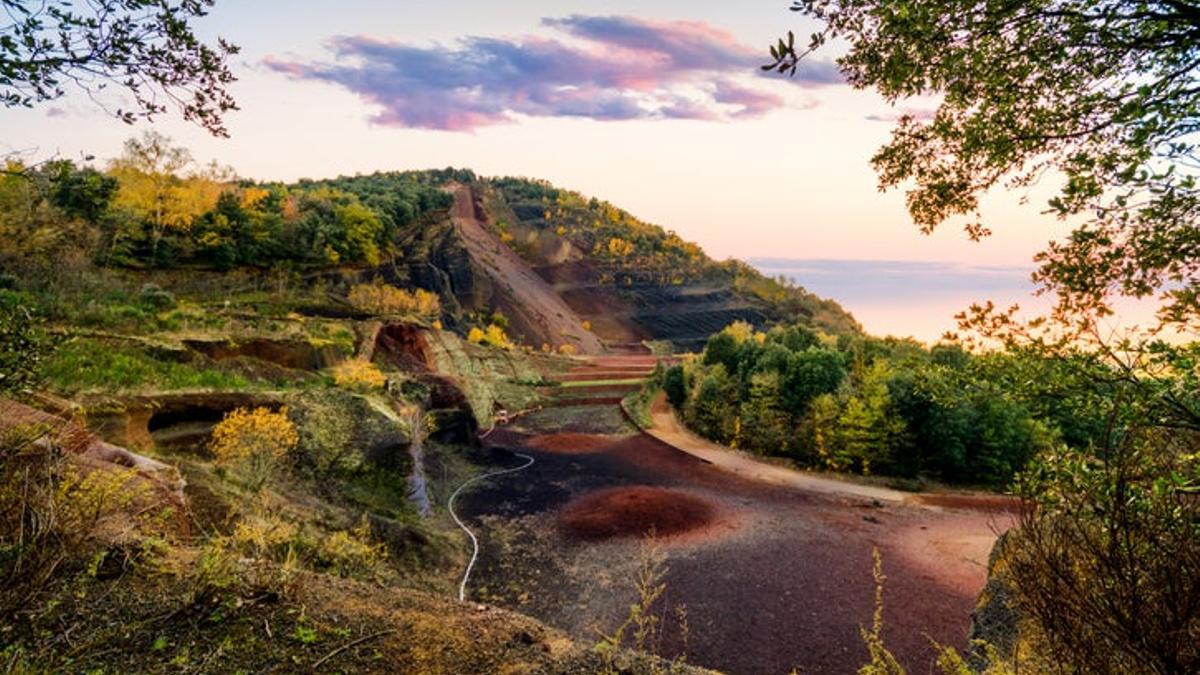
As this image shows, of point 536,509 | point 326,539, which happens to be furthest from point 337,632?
point 536,509

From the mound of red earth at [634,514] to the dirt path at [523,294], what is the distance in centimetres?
5525

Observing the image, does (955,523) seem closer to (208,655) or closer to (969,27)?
(969,27)

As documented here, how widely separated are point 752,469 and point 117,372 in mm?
29876

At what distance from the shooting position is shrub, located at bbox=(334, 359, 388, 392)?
26641 mm

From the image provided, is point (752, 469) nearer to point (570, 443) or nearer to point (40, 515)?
point (570, 443)

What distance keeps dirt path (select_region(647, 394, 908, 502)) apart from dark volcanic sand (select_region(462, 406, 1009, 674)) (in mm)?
1176

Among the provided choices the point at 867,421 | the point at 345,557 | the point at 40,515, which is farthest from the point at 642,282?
the point at 40,515

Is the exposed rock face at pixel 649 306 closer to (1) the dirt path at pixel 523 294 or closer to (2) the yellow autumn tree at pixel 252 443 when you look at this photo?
(1) the dirt path at pixel 523 294

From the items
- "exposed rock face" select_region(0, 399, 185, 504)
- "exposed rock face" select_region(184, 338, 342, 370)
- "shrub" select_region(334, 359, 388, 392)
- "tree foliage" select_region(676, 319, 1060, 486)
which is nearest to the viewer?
"exposed rock face" select_region(0, 399, 185, 504)

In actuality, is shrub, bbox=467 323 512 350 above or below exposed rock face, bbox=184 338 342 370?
below

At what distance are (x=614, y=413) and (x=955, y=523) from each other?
1130 inches

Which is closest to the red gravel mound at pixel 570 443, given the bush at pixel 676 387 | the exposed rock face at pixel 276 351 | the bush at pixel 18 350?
the bush at pixel 676 387

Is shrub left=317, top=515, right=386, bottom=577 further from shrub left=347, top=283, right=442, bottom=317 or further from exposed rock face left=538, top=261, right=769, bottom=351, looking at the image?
exposed rock face left=538, top=261, right=769, bottom=351

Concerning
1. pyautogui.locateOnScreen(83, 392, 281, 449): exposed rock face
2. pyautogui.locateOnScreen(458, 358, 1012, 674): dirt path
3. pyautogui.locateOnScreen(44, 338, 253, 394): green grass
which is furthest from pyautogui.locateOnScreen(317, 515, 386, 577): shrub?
pyautogui.locateOnScreen(44, 338, 253, 394): green grass
